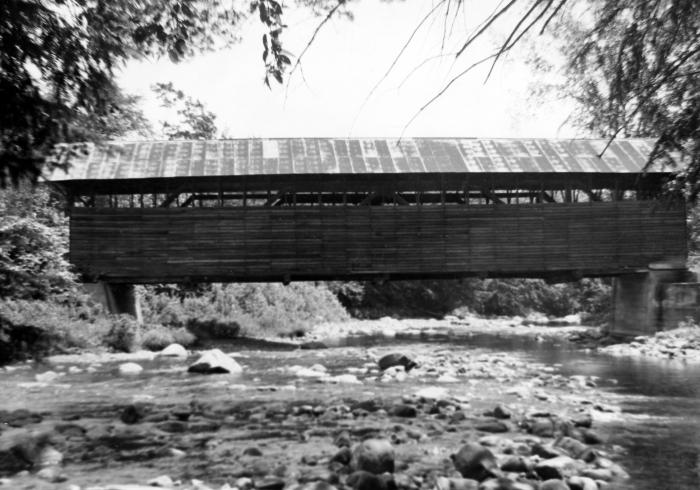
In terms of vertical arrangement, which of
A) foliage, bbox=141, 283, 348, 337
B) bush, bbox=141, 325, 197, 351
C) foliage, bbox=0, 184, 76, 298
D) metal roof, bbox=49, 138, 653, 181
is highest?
metal roof, bbox=49, 138, 653, 181

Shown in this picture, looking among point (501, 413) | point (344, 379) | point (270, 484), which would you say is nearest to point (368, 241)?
point (344, 379)

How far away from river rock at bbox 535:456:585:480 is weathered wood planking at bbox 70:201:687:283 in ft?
39.3

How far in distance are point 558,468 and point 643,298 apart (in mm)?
14521

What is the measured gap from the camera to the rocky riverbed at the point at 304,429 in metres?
5.07

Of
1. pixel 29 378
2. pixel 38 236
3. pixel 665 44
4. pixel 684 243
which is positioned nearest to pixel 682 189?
pixel 665 44

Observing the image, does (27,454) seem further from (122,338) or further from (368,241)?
(368,241)

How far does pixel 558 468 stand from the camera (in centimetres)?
511

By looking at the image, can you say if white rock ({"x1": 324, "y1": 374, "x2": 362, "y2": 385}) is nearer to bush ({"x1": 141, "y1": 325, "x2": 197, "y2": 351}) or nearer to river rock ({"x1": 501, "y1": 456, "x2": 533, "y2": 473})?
river rock ({"x1": 501, "y1": 456, "x2": 533, "y2": 473})

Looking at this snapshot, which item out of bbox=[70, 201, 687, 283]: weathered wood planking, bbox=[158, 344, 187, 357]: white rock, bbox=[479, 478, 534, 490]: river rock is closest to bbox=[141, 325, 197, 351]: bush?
bbox=[158, 344, 187, 357]: white rock

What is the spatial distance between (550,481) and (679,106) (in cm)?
290

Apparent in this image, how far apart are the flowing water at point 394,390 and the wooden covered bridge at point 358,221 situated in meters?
2.96

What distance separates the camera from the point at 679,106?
456 cm

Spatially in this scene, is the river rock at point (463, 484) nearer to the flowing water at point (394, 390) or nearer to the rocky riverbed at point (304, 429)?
the rocky riverbed at point (304, 429)

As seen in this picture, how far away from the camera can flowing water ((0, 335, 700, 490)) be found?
19.5 ft
